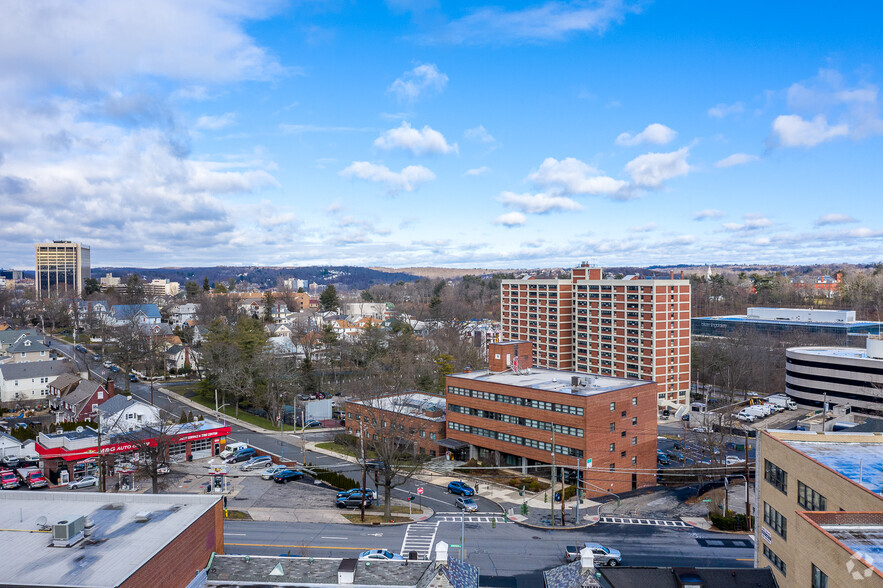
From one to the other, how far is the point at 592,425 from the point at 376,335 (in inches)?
2206

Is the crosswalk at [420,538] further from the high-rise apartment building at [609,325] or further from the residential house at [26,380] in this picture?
the residential house at [26,380]

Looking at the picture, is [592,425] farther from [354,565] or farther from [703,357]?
[703,357]

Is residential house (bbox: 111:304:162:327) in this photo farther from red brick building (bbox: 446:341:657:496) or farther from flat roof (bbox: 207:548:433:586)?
flat roof (bbox: 207:548:433:586)

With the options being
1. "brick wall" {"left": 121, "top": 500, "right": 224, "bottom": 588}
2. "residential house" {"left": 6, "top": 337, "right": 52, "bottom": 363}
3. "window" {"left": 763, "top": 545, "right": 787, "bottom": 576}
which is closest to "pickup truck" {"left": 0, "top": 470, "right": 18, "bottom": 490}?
"brick wall" {"left": 121, "top": 500, "right": 224, "bottom": 588}

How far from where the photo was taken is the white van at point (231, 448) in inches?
2243

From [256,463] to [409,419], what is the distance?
14349 mm

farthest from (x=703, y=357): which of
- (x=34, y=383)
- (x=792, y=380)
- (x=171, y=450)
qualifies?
(x=34, y=383)

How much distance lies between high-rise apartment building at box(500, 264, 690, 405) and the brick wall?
70.0m

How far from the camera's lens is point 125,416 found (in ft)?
192

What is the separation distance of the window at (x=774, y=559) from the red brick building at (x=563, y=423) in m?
16.1

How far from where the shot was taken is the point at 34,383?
81750 mm

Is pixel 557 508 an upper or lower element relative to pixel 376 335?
lower

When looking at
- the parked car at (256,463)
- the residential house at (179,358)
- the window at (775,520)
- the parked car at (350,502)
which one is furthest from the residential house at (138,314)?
the window at (775,520)

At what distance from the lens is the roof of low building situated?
80.2 meters
